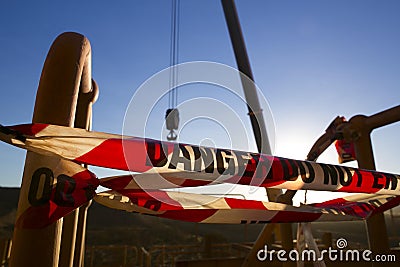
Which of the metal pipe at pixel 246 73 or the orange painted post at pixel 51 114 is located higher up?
the metal pipe at pixel 246 73

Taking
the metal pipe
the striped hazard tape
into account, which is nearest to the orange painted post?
the striped hazard tape

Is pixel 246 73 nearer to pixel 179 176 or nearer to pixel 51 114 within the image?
pixel 179 176

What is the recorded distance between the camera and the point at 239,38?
702 cm

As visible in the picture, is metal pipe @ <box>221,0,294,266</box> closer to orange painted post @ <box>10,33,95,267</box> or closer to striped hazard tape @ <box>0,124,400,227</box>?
striped hazard tape @ <box>0,124,400,227</box>

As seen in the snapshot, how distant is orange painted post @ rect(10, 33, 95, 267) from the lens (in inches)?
40.3

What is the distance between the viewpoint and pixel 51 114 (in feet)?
3.71

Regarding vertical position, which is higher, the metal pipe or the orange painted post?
the metal pipe

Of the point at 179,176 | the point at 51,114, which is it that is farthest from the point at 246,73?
the point at 51,114

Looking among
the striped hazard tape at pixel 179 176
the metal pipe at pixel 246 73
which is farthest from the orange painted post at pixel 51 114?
the metal pipe at pixel 246 73

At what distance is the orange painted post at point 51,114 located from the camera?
3.36 feet

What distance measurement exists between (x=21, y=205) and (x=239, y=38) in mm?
6712

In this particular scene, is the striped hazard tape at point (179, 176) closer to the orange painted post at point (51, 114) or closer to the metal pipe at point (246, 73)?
the orange painted post at point (51, 114)

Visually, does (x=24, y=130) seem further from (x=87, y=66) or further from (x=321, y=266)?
(x=321, y=266)

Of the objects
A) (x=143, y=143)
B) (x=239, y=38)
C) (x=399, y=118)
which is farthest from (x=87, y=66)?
(x=239, y=38)
